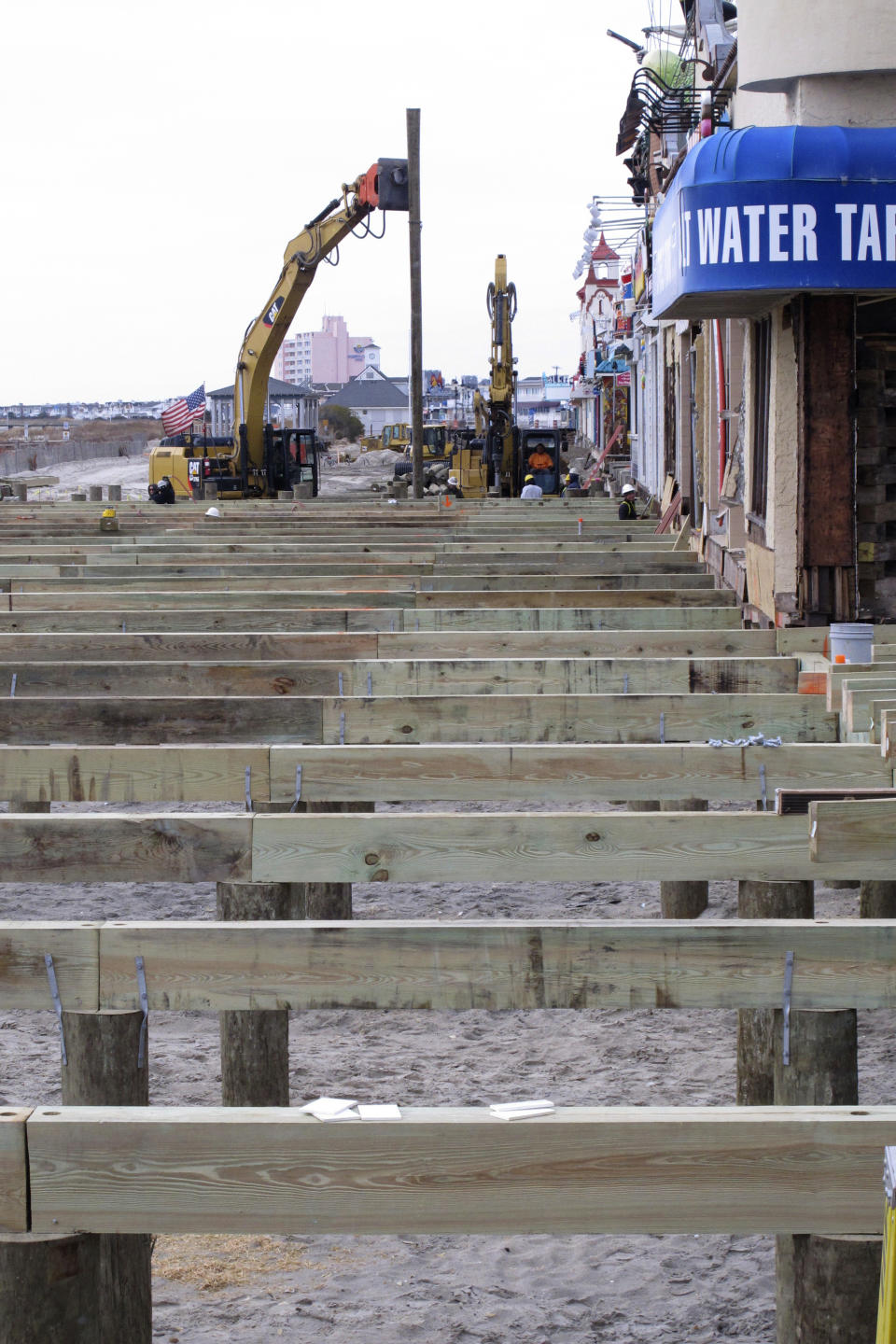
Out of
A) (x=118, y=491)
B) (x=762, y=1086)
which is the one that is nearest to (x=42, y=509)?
(x=118, y=491)

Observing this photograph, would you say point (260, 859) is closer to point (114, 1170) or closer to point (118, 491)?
point (114, 1170)

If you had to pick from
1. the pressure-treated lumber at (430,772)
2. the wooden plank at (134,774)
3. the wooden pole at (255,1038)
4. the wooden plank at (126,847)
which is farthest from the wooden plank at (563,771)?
the wooden plank at (126,847)

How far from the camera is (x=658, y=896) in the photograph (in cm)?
909

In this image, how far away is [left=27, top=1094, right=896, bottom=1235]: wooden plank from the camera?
10.7ft

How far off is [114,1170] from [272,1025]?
87.2 inches

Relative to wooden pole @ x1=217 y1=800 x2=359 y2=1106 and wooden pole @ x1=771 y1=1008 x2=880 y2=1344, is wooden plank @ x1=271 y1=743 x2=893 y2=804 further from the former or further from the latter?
wooden pole @ x1=771 y1=1008 x2=880 y2=1344

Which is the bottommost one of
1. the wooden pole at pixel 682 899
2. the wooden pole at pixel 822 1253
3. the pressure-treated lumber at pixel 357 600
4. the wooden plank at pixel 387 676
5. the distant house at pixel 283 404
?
the wooden pole at pixel 682 899

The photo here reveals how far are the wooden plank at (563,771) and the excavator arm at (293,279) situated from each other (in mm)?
20125

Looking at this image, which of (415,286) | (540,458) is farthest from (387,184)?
(540,458)

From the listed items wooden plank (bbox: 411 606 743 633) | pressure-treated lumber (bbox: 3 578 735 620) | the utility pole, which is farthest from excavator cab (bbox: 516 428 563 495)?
wooden plank (bbox: 411 606 743 633)

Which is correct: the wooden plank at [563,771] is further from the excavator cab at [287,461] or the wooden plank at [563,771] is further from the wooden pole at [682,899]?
the excavator cab at [287,461]

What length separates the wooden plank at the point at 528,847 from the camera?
532 centimetres

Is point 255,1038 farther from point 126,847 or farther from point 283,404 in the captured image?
point 283,404

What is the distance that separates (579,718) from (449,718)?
25.6 inches
